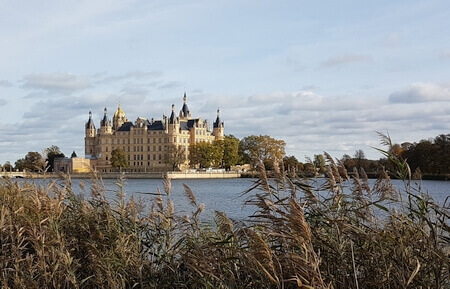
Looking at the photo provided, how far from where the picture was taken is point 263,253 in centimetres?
337

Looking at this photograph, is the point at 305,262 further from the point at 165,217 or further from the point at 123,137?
the point at 123,137

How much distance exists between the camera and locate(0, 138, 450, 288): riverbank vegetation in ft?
13.3

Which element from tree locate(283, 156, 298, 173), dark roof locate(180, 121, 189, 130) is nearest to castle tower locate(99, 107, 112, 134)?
dark roof locate(180, 121, 189, 130)

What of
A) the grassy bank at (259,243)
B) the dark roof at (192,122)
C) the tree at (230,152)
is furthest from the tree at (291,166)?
the dark roof at (192,122)

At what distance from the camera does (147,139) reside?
402 ft

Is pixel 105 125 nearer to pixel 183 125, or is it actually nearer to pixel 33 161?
pixel 183 125

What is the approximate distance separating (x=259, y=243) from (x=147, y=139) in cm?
12023

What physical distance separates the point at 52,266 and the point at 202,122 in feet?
405

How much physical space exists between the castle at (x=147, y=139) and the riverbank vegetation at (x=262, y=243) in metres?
109

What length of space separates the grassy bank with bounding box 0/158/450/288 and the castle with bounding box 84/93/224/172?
109 m

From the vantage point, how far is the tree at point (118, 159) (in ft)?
368

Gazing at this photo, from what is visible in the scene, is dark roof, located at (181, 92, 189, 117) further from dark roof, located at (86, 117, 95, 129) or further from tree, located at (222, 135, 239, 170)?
dark roof, located at (86, 117, 95, 129)

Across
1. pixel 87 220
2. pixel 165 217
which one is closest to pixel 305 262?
pixel 165 217

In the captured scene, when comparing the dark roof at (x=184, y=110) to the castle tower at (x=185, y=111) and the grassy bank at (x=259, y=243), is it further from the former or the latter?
the grassy bank at (x=259, y=243)
